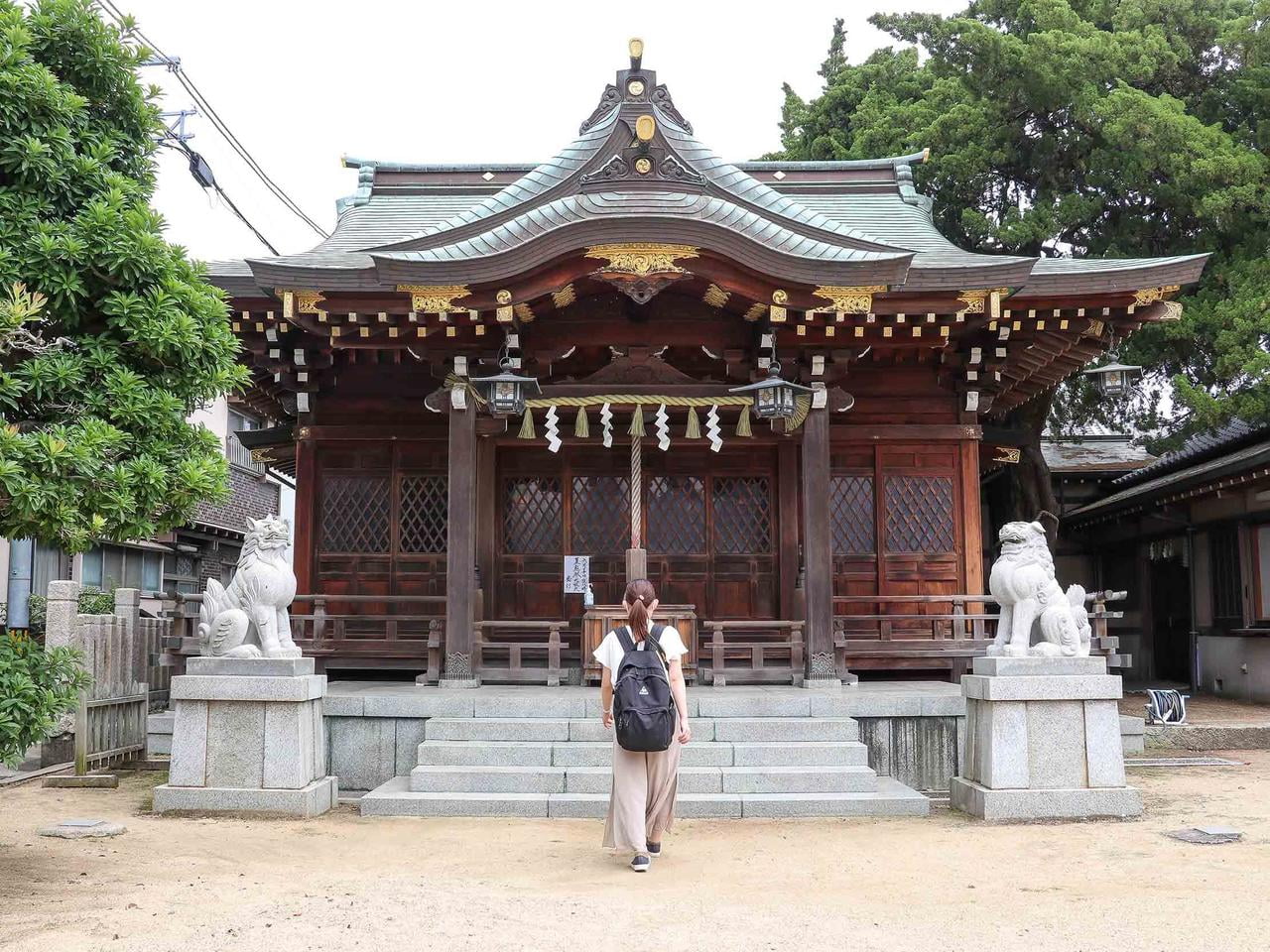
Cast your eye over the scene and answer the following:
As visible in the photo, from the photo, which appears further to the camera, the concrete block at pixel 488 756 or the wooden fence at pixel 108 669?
the wooden fence at pixel 108 669

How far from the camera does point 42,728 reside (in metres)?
5.71

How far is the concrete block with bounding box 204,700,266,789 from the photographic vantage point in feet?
26.6

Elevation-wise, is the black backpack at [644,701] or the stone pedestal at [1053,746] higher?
the black backpack at [644,701]

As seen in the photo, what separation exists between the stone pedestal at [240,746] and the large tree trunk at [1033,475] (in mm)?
12032

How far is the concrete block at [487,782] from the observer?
8352 millimetres

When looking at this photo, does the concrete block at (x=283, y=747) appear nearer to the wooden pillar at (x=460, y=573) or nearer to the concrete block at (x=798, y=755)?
the wooden pillar at (x=460, y=573)

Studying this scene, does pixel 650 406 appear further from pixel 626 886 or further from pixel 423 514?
pixel 626 886

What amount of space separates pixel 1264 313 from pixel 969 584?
5.66 metres

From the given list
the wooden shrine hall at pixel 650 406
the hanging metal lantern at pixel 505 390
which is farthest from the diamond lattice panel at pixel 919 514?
the hanging metal lantern at pixel 505 390

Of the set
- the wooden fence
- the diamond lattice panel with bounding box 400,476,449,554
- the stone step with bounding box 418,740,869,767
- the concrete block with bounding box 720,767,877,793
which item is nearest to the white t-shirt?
the concrete block with bounding box 720,767,877,793

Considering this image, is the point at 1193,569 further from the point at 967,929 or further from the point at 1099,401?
the point at 967,929

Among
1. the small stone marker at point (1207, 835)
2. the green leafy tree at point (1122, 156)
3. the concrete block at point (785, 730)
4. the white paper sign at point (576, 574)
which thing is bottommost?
the small stone marker at point (1207, 835)

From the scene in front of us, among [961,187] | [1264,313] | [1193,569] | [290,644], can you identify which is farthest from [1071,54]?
[290,644]

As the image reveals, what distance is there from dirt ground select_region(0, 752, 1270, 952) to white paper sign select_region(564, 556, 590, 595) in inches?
167
